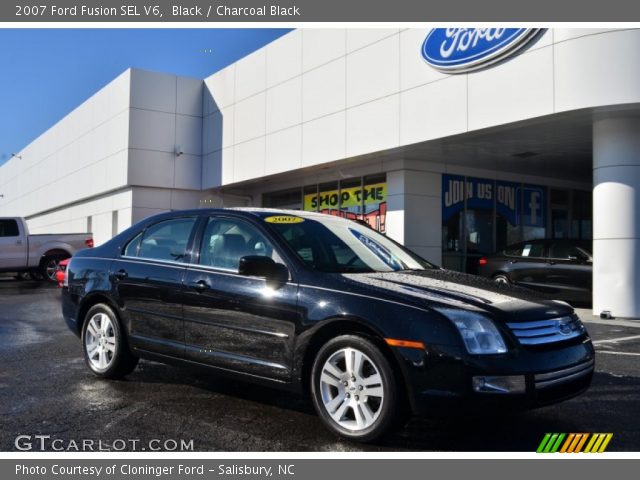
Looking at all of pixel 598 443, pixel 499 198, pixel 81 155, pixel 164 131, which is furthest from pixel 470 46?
pixel 81 155

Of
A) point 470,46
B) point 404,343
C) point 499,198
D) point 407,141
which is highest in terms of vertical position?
point 470,46

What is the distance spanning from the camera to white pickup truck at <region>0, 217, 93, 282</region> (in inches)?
696

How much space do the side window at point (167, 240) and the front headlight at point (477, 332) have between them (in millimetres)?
2411

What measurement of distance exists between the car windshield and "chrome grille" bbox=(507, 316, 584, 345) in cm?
119

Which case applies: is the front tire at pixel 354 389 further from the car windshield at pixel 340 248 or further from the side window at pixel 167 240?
the side window at pixel 167 240

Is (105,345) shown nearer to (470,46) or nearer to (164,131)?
(470,46)

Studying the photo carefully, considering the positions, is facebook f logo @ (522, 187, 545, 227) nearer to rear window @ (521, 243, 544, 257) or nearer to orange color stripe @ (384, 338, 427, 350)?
rear window @ (521, 243, 544, 257)

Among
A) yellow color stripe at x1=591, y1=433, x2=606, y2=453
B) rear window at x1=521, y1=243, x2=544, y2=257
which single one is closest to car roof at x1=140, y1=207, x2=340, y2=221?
yellow color stripe at x1=591, y1=433, x2=606, y2=453

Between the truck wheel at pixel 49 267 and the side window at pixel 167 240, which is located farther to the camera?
the truck wheel at pixel 49 267

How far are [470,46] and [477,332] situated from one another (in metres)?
10.1

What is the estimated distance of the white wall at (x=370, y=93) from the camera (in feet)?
35.2

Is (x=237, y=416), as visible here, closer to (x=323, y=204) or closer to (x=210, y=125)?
(x=323, y=204)

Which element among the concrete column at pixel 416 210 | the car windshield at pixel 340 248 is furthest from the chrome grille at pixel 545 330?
the concrete column at pixel 416 210

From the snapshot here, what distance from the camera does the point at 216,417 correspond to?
14.6ft
